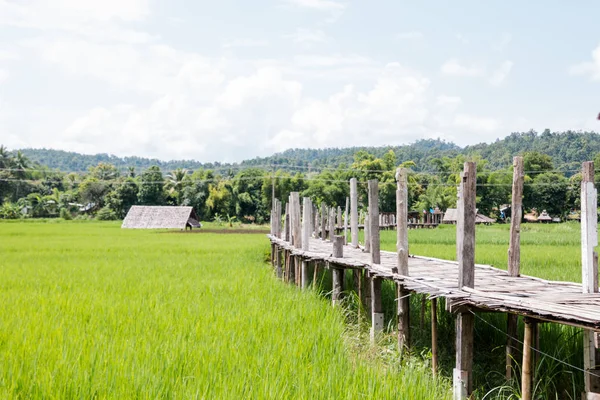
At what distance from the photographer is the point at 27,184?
60.8 m

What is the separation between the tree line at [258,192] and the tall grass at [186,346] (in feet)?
127

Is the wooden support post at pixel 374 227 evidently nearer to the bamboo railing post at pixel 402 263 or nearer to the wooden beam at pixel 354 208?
the bamboo railing post at pixel 402 263

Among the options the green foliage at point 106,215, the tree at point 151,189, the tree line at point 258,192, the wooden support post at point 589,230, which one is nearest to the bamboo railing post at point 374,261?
the wooden support post at point 589,230

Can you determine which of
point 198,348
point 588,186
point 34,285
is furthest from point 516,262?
point 34,285

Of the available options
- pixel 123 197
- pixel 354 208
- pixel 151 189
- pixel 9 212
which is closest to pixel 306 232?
pixel 354 208

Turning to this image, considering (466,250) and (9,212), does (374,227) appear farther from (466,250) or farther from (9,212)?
(9,212)

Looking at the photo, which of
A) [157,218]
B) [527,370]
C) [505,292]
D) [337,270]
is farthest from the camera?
[157,218]

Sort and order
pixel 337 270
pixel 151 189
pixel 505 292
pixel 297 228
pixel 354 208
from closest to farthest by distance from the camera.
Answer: pixel 505 292 < pixel 337 270 < pixel 354 208 < pixel 297 228 < pixel 151 189

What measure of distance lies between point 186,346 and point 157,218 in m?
35.2

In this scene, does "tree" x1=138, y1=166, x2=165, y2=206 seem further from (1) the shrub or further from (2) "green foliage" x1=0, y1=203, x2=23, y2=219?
(2) "green foliage" x1=0, y1=203, x2=23, y2=219

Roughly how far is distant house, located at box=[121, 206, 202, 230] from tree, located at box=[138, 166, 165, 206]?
14354mm

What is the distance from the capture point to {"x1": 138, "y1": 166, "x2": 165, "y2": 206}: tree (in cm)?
5416

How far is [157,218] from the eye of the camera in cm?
3969

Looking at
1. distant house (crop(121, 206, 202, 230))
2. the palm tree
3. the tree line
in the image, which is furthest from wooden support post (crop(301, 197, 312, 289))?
the palm tree
